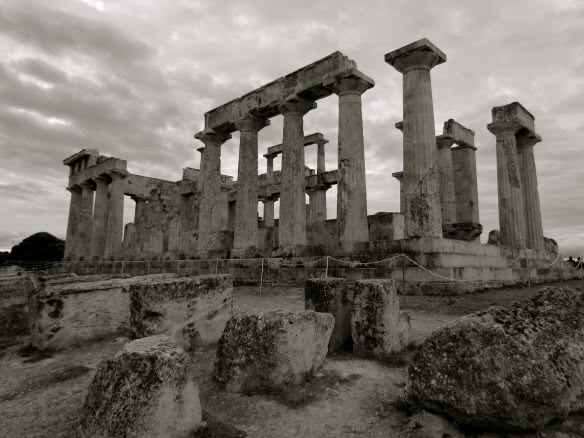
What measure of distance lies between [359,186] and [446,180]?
6592mm

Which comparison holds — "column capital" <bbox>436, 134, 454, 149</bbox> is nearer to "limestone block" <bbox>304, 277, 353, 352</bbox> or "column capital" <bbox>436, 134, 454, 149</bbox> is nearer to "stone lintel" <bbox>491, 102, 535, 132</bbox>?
"stone lintel" <bbox>491, 102, 535, 132</bbox>

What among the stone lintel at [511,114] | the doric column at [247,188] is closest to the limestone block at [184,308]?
the doric column at [247,188]

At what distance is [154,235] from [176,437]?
908 inches

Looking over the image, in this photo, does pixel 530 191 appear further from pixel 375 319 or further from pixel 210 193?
pixel 375 319

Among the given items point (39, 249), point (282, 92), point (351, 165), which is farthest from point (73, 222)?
point (351, 165)

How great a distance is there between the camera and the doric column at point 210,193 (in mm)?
16898

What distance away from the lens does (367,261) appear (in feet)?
33.8

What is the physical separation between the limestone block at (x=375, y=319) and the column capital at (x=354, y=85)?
31.7 ft

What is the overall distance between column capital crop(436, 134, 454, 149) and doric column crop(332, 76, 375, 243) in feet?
17.7

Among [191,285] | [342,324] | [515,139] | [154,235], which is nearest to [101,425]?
[191,285]

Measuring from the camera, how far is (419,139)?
34.7ft

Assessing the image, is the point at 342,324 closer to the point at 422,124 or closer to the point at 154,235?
the point at 422,124

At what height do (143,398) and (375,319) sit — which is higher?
(375,319)

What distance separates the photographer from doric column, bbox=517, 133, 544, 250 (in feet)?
52.5
